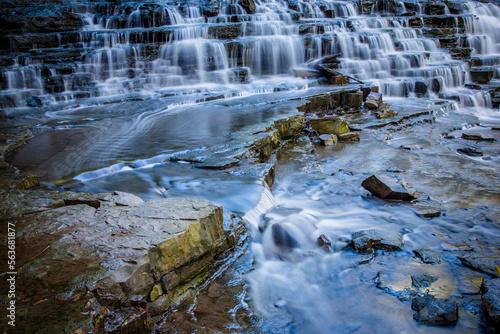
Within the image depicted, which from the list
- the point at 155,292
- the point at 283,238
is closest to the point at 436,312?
the point at 283,238

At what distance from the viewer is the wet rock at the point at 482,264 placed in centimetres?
286

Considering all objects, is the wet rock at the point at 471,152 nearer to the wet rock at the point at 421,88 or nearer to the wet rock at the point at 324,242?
the wet rock at the point at 324,242

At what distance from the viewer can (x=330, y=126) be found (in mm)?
7465

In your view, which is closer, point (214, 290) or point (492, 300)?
point (492, 300)

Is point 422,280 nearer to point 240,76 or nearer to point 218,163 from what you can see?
point 218,163

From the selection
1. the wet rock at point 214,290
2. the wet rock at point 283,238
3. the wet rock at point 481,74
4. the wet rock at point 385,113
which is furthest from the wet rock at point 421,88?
the wet rock at point 214,290

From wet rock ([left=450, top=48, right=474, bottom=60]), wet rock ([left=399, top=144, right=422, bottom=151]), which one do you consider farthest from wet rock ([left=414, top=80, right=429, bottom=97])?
wet rock ([left=399, top=144, right=422, bottom=151])

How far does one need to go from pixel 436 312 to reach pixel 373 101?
8.23 metres

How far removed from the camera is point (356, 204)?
172 inches

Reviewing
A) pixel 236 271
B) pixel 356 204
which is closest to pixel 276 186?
pixel 356 204

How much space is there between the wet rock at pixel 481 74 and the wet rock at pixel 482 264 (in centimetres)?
1282

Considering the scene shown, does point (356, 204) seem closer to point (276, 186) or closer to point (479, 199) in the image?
point (276, 186)

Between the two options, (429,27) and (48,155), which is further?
(429,27)

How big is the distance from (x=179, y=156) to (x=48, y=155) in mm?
2063
